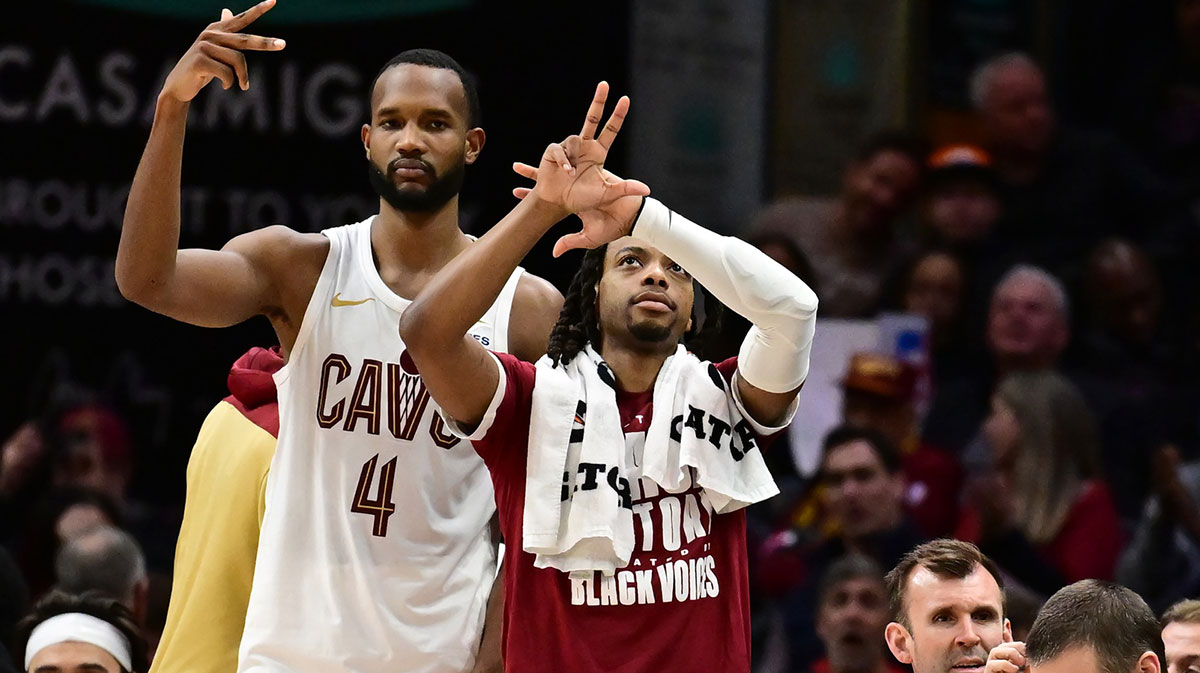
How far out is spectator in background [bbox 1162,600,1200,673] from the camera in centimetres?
445

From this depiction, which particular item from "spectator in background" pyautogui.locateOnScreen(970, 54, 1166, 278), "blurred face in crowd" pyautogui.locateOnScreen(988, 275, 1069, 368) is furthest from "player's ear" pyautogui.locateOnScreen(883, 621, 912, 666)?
"spectator in background" pyautogui.locateOnScreen(970, 54, 1166, 278)

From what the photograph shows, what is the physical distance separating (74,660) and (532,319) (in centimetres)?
163

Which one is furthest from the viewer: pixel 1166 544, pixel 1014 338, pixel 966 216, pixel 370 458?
pixel 966 216

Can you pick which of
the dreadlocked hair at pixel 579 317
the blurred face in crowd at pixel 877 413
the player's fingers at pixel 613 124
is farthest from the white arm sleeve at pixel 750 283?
the blurred face in crowd at pixel 877 413

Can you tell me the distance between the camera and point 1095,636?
3605 mm

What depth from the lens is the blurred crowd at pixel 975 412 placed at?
6488mm

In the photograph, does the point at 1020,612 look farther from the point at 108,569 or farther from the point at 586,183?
the point at 108,569

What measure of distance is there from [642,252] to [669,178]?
426cm

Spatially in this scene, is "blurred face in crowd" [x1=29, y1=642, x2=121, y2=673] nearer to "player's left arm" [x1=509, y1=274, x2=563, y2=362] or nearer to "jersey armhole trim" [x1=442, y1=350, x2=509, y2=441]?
"player's left arm" [x1=509, y1=274, x2=563, y2=362]

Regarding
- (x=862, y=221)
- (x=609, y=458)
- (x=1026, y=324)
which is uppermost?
(x=862, y=221)

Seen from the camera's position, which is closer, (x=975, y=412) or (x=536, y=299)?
(x=536, y=299)

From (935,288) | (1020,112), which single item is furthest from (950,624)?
(1020,112)

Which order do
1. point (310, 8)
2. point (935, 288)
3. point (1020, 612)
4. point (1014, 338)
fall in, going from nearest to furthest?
point (1020, 612)
point (310, 8)
point (1014, 338)
point (935, 288)

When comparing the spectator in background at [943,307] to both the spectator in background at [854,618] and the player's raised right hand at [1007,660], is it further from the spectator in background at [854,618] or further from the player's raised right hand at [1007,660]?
the player's raised right hand at [1007,660]
